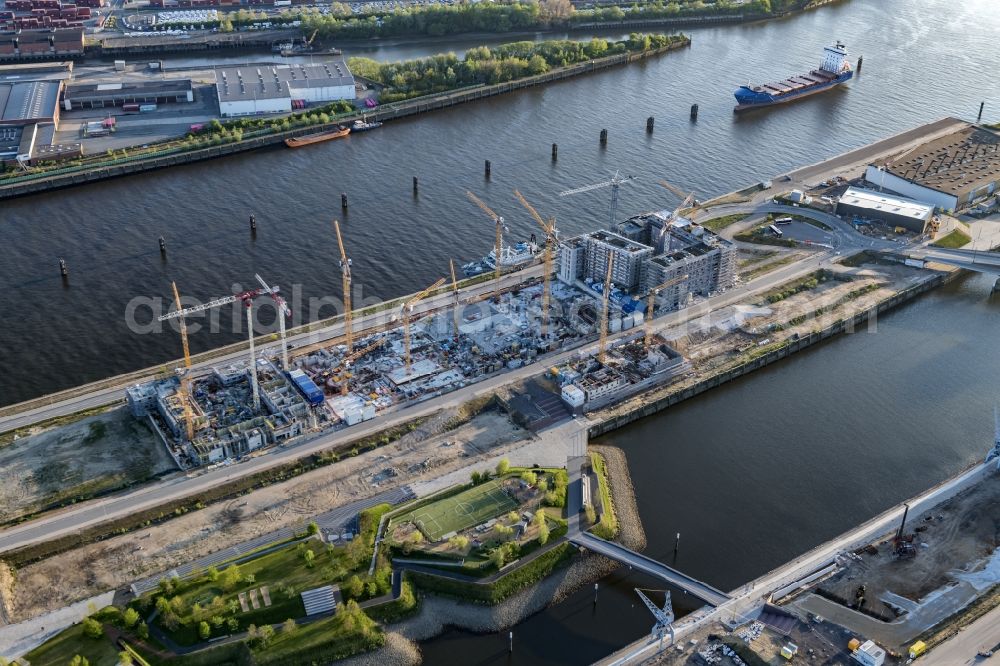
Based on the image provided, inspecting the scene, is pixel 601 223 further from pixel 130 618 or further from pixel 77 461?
pixel 130 618

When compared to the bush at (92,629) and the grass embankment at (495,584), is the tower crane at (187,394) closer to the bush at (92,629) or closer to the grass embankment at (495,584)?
the bush at (92,629)

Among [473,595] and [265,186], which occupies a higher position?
[265,186]

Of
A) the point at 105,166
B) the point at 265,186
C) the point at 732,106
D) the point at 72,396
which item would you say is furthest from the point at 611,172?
the point at 72,396

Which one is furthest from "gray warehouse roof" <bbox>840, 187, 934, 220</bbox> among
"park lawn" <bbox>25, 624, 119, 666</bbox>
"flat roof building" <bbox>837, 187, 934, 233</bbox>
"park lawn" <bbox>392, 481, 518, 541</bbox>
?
"park lawn" <bbox>25, 624, 119, 666</bbox>

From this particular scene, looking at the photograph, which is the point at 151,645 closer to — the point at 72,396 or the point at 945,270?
the point at 72,396

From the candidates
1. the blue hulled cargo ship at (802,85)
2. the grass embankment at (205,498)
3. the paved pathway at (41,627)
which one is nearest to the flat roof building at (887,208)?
the blue hulled cargo ship at (802,85)

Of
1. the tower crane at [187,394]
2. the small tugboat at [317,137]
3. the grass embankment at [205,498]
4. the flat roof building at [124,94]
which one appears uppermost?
the flat roof building at [124,94]

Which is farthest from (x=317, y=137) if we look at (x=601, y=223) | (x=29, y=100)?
(x=601, y=223)
